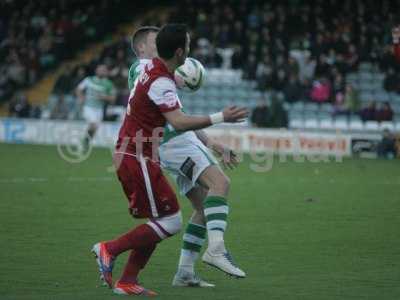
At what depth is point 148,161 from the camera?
855cm

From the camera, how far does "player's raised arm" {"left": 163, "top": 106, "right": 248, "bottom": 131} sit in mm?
8133

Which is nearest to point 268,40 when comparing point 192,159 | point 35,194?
point 35,194

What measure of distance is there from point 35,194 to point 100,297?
8880 mm

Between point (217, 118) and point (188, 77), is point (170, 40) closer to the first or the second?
point (217, 118)

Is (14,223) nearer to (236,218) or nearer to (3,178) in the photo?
(236,218)

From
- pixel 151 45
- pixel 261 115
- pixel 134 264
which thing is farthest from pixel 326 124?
pixel 134 264

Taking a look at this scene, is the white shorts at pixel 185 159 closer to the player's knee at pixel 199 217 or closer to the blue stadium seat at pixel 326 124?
the player's knee at pixel 199 217

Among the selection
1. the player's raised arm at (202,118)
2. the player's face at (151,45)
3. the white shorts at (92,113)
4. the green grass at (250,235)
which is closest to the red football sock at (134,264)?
the green grass at (250,235)

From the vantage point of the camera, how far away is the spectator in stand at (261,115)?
2950 cm

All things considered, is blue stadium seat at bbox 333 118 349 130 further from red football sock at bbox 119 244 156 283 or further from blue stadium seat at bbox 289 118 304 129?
red football sock at bbox 119 244 156 283

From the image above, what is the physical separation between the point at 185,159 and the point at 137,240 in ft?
2.90

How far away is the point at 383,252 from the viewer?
35.9 ft

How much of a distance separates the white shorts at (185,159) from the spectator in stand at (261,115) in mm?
20388

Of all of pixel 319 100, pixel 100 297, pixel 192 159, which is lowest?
pixel 100 297
